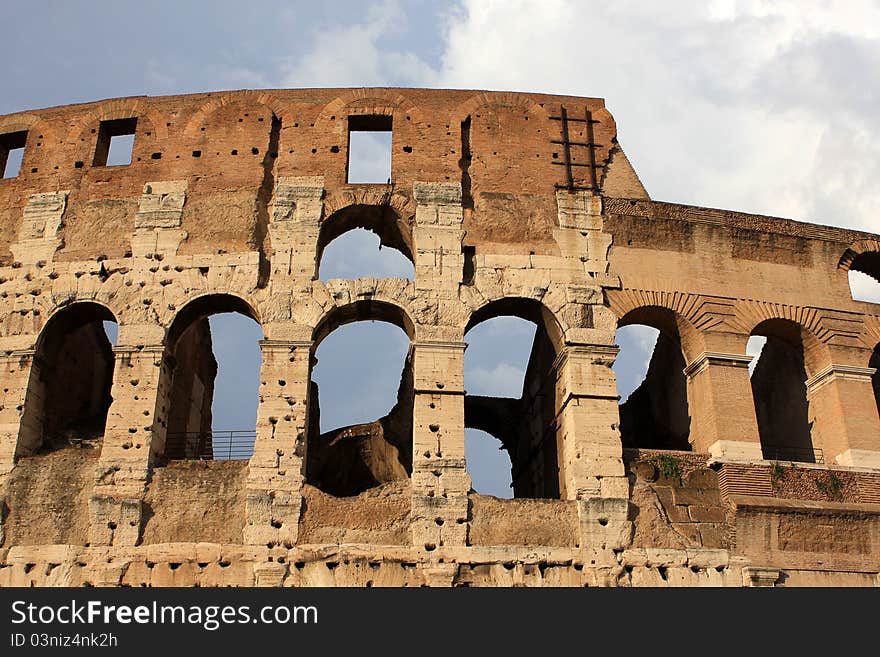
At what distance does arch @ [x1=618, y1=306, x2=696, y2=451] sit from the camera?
14.3 m

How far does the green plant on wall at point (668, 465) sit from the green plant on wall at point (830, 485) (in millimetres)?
1877

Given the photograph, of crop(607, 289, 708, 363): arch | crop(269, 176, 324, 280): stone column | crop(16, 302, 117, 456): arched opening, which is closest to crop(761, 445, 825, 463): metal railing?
crop(607, 289, 708, 363): arch

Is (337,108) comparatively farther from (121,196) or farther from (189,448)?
(189,448)

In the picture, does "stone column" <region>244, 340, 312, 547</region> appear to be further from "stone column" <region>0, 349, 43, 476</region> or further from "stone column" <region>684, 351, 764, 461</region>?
"stone column" <region>684, 351, 764, 461</region>

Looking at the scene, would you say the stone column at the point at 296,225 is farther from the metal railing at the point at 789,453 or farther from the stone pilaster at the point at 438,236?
the metal railing at the point at 789,453

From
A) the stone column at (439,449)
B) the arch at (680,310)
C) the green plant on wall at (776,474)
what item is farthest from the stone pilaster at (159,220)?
the green plant on wall at (776,474)

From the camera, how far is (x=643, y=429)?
16.8 meters

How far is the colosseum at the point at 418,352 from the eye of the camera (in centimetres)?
1220

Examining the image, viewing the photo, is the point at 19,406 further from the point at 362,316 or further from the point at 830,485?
the point at 830,485

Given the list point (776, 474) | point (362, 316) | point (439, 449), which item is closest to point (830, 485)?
point (776, 474)

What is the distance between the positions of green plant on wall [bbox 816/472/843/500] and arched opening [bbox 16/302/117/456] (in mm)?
9703

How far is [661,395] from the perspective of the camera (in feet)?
53.6
